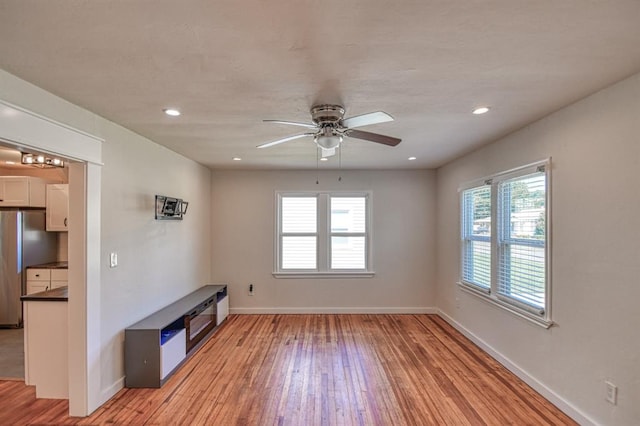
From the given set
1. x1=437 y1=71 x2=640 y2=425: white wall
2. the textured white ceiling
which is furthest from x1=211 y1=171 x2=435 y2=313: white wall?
the textured white ceiling

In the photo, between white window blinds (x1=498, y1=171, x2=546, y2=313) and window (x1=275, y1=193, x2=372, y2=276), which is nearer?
white window blinds (x1=498, y1=171, x2=546, y2=313)

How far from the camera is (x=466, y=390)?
116 inches

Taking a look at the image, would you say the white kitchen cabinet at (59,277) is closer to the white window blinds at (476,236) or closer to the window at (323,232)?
the window at (323,232)

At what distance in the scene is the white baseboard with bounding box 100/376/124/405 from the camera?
273cm

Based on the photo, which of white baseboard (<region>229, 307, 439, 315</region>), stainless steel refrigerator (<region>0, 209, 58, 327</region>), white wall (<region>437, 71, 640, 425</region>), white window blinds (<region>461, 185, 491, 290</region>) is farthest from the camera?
white baseboard (<region>229, 307, 439, 315</region>)

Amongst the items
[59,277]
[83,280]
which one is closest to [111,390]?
[83,280]

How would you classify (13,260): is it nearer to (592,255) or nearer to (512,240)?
(512,240)

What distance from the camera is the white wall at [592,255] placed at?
204 centimetres

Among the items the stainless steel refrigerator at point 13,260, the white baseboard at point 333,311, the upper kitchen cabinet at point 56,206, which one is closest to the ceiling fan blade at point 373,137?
the white baseboard at point 333,311

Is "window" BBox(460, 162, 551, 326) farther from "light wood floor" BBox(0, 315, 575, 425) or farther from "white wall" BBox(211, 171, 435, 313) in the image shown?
"white wall" BBox(211, 171, 435, 313)

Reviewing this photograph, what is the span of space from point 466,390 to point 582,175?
2.12 m

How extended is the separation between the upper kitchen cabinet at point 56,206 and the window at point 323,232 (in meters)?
3.16

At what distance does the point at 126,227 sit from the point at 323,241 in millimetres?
3144

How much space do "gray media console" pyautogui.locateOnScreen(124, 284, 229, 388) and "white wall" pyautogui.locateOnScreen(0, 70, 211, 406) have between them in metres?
0.09
